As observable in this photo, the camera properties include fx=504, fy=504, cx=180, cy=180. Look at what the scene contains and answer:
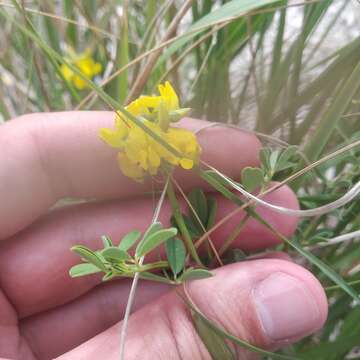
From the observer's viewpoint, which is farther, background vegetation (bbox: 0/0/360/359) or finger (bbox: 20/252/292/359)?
finger (bbox: 20/252/292/359)

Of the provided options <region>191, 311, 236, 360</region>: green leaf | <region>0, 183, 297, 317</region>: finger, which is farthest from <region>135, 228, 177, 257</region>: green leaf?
<region>0, 183, 297, 317</region>: finger

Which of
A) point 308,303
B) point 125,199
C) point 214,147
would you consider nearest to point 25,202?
point 125,199

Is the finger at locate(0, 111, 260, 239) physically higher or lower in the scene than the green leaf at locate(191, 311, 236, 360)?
higher

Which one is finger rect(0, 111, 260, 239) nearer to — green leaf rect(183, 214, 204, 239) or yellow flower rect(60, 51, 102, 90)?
green leaf rect(183, 214, 204, 239)

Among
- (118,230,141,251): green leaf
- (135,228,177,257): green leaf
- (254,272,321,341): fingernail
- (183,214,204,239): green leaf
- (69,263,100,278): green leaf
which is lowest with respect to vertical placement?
(254,272,321,341): fingernail

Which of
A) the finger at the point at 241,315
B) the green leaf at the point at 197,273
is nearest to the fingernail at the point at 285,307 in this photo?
the finger at the point at 241,315

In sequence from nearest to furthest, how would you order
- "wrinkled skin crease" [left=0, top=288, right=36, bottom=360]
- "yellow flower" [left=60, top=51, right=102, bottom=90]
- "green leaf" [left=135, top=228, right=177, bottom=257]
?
"green leaf" [left=135, top=228, right=177, bottom=257]
"wrinkled skin crease" [left=0, top=288, right=36, bottom=360]
"yellow flower" [left=60, top=51, right=102, bottom=90]

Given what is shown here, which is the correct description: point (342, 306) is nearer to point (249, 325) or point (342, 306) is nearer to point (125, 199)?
point (249, 325)

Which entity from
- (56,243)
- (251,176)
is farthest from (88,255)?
(56,243)
